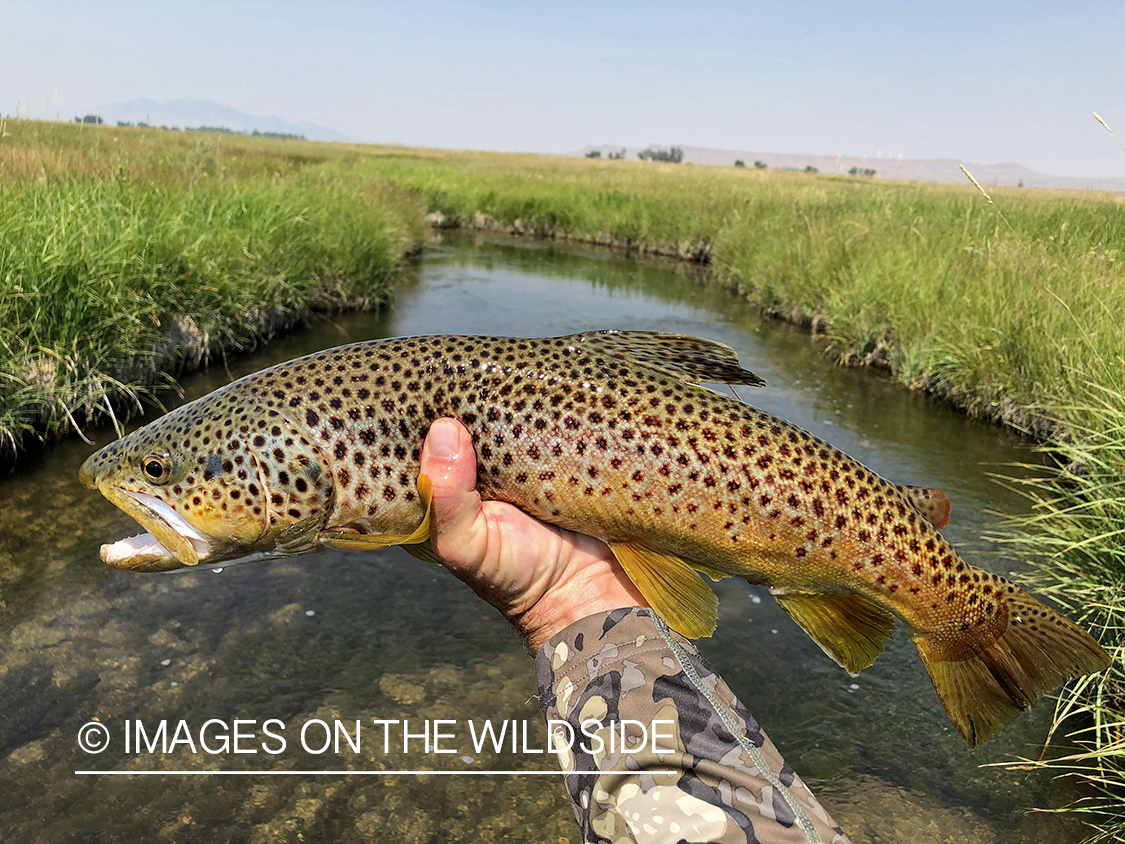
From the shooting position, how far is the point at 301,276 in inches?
488

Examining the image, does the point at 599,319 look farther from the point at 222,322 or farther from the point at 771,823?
the point at 771,823

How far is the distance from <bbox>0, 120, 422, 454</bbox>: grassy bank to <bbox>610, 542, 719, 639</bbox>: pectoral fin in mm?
6299

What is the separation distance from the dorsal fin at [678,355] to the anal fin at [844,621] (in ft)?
2.35

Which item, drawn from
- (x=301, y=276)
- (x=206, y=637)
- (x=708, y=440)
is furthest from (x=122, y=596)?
(x=301, y=276)

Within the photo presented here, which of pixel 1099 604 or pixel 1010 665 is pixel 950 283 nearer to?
pixel 1099 604

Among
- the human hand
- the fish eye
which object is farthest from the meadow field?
the fish eye

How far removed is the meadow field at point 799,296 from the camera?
15.6ft

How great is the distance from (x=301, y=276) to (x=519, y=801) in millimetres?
10184

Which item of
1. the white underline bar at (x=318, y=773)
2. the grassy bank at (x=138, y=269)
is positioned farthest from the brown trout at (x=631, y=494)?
the grassy bank at (x=138, y=269)

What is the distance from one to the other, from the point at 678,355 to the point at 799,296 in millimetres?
14697

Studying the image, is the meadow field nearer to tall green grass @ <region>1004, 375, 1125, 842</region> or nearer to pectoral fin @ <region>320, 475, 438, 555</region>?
tall green grass @ <region>1004, 375, 1125, 842</region>

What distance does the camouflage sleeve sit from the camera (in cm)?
167

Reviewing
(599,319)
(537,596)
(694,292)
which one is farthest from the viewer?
(694,292)

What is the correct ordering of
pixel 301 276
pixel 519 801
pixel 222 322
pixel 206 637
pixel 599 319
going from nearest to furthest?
pixel 519 801 → pixel 206 637 → pixel 222 322 → pixel 301 276 → pixel 599 319
